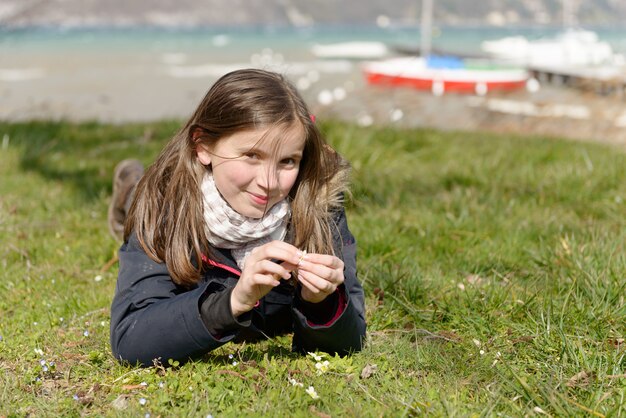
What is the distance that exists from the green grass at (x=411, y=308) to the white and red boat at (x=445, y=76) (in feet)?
49.2

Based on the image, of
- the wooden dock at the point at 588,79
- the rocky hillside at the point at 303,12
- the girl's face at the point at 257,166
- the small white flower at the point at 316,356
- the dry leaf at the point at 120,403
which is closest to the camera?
the dry leaf at the point at 120,403

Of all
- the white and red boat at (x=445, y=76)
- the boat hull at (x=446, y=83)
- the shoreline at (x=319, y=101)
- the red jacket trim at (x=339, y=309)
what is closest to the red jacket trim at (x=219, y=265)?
the red jacket trim at (x=339, y=309)

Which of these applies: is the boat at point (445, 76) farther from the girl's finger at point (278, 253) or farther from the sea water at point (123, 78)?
the girl's finger at point (278, 253)

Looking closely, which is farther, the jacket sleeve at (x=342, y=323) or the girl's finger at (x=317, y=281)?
the jacket sleeve at (x=342, y=323)

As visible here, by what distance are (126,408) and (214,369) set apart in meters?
0.33

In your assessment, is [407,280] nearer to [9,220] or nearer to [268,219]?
[268,219]

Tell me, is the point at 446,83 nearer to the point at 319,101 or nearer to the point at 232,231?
the point at 319,101

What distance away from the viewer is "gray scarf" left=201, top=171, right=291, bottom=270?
7.91 ft

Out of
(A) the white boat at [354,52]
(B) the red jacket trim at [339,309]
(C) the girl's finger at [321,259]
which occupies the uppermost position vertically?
(C) the girl's finger at [321,259]

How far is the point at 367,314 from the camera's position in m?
2.99

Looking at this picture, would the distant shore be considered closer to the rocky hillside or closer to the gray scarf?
the gray scarf

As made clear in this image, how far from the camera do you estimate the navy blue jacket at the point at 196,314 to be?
2270 millimetres


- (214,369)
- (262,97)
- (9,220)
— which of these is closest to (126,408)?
(214,369)

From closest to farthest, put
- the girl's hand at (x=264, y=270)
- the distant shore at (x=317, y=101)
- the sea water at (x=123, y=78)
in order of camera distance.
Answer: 1. the girl's hand at (x=264, y=270)
2. the distant shore at (x=317, y=101)
3. the sea water at (x=123, y=78)
